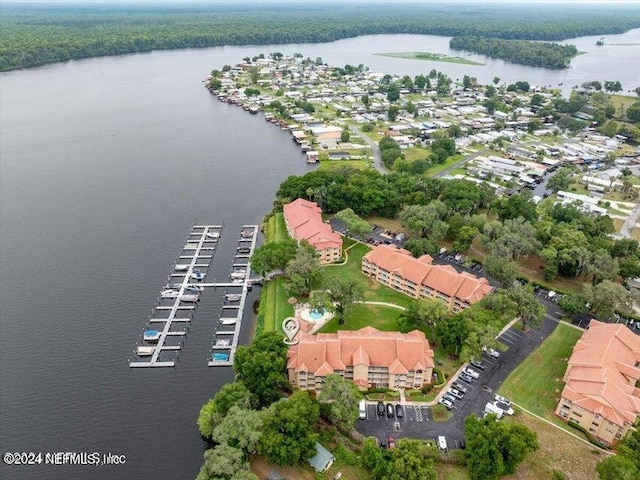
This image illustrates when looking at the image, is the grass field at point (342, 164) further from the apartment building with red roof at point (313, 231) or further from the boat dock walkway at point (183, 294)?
the boat dock walkway at point (183, 294)

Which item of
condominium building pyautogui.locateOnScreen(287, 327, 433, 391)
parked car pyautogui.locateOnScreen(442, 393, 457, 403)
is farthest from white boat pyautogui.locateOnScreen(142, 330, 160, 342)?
parked car pyautogui.locateOnScreen(442, 393, 457, 403)

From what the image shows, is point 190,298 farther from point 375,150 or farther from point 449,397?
point 375,150

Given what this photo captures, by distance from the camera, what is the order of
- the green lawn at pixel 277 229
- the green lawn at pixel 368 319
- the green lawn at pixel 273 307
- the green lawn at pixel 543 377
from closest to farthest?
1. the green lawn at pixel 543 377
2. the green lawn at pixel 368 319
3. the green lawn at pixel 273 307
4. the green lawn at pixel 277 229

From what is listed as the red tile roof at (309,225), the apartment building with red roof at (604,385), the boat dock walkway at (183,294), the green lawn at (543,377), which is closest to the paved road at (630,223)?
the green lawn at (543,377)

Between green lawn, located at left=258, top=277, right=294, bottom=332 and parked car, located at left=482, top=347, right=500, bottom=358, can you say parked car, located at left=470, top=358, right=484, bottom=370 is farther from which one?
green lawn, located at left=258, top=277, right=294, bottom=332

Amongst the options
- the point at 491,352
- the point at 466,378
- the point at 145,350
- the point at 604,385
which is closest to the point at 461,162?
the point at 491,352

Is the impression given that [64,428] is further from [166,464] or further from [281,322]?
[281,322]

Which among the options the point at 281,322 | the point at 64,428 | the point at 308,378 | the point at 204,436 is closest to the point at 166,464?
the point at 204,436
